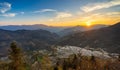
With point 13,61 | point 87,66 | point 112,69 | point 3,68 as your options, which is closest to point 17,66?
point 13,61

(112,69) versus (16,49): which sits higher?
(16,49)

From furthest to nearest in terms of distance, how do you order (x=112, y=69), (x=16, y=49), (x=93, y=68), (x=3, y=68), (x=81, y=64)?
(x=112, y=69)
(x=81, y=64)
(x=93, y=68)
(x=3, y=68)
(x=16, y=49)

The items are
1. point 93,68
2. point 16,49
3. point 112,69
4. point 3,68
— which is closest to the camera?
point 16,49

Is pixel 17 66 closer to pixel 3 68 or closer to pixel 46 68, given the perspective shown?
pixel 3 68

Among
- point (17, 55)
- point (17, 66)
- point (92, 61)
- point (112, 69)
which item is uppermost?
point (17, 55)

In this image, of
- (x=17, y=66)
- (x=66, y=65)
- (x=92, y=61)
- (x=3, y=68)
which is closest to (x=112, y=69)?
(x=92, y=61)

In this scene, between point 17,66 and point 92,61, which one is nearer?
point 17,66

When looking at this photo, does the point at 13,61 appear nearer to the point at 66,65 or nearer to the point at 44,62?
the point at 44,62

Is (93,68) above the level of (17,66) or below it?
below

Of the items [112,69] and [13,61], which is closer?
[13,61]
